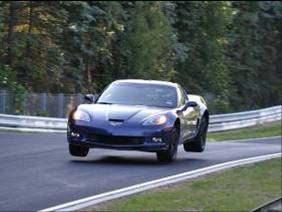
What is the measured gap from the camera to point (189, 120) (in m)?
15.3

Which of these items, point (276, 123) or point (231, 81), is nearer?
point (276, 123)

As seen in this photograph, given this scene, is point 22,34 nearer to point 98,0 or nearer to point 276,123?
point 98,0

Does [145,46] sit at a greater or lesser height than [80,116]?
lesser

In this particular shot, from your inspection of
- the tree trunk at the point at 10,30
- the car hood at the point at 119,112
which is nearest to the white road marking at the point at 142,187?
the car hood at the point at 119,112

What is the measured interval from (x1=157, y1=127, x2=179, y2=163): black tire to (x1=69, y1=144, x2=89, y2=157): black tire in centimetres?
124

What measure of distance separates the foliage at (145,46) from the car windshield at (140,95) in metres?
11.9

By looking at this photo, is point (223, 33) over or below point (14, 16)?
below

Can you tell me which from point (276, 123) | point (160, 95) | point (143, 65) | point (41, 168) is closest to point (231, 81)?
point (276, 123)

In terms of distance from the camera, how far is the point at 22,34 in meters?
30.1

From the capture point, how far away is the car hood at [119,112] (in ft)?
44.6

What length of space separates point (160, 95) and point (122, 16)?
20.6 metres

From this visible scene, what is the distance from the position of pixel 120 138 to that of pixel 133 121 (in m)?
0.34

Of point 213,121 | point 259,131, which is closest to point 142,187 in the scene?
point 213,121

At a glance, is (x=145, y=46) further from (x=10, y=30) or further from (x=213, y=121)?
(x=10, y=30)
